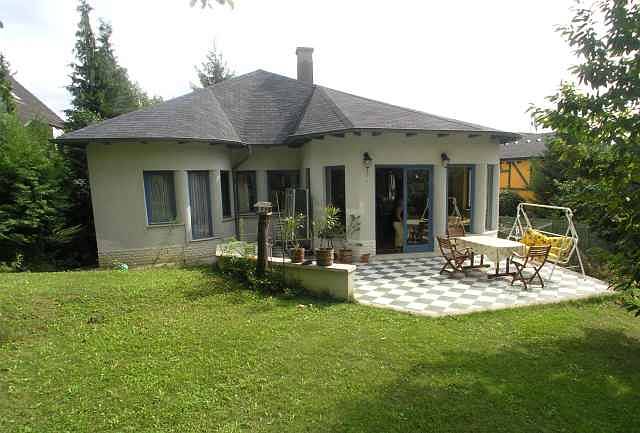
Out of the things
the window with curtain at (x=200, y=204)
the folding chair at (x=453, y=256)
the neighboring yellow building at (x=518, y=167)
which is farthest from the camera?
the neighboring yellow building at (x=518, y=167)

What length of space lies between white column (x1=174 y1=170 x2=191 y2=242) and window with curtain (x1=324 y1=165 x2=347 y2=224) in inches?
183

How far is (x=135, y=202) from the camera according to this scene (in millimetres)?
10789

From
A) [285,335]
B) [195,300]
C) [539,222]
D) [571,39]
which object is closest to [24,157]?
[195,300]

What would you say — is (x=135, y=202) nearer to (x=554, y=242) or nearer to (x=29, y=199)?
→ (x=29, y=199)

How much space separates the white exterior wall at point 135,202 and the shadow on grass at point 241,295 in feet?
10.4

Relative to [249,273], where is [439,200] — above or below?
above

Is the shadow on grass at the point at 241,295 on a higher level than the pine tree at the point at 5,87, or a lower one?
lower

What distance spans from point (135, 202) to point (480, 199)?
457 inches

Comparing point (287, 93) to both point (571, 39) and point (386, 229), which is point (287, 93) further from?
point (571, 39)

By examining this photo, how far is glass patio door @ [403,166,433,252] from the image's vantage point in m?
11.4

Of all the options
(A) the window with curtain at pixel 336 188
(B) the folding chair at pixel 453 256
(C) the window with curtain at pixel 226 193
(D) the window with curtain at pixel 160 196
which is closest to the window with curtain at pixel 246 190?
(C) the window with curtain at pixel 226 193

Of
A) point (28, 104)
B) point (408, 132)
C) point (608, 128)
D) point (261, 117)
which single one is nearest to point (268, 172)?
point (261, 117)

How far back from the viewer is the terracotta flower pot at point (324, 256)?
7648mm

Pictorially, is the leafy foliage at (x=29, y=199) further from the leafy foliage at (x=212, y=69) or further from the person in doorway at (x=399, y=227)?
the leafy foliage at (x=212, y=69)
